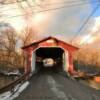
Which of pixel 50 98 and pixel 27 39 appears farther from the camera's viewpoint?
pixel 27 39

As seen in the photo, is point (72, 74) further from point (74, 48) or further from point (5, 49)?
point (5, 49)

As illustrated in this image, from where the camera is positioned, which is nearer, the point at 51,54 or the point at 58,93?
the point at 58,93

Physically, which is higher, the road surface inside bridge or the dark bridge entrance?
the dark bridge entrance

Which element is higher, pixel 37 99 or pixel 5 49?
pixel 5 49

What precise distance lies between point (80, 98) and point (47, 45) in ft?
59.1

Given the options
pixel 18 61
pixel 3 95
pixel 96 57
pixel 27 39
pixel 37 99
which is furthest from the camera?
pixel 96 57

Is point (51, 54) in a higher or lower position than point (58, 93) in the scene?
higher

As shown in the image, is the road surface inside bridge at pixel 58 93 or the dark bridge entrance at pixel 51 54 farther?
the dark bridge entrance at pixel 51 54

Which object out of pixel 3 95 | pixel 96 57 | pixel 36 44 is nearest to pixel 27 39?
pixel 96 57

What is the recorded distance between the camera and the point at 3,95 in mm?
13469

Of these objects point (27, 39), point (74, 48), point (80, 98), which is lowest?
point (80, 98)

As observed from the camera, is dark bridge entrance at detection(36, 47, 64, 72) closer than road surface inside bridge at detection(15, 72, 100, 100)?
No

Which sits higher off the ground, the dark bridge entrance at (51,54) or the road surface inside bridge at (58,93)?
the dark bridge entrance at (51,54)

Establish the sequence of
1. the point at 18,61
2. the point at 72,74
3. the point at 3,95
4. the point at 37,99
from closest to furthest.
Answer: the point at 37,99 < the point at 3,95 < the point at 72,74 < the point at 18,61
